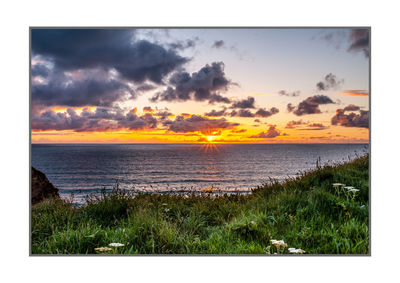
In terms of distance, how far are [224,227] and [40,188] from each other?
5.99m

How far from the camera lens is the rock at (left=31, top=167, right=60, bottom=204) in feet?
25.4

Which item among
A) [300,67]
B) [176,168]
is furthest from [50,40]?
[176,168]

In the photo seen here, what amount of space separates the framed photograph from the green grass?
0.02m

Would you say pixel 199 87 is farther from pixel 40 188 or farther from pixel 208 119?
pixel 40 188

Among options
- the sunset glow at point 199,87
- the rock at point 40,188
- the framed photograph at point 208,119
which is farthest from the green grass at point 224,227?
the rock at point 40,188

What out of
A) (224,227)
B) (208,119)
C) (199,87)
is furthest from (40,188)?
(224,227)

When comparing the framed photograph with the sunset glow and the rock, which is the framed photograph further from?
the rock

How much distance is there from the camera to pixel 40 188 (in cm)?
793
